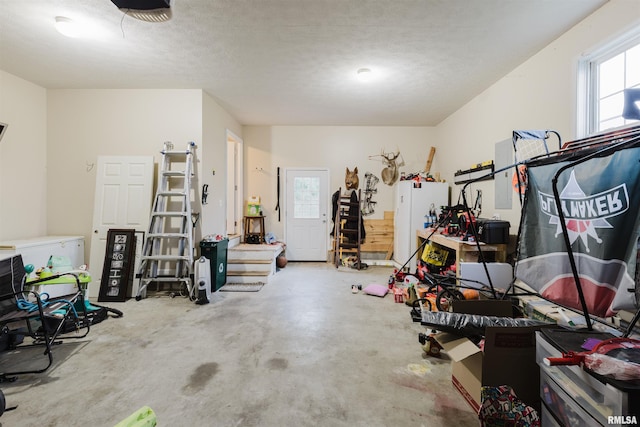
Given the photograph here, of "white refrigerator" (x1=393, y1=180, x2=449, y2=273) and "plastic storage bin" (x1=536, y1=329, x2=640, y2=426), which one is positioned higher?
"white refrigerator" (x1=393, y1=180, x2=449, y2=273)

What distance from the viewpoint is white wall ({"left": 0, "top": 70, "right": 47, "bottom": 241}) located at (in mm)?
3340

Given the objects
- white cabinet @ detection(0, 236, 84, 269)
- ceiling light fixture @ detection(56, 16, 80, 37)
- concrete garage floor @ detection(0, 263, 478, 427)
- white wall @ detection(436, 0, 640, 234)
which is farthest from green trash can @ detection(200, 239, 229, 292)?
white wall @ detection(436, 0, 640, 234)

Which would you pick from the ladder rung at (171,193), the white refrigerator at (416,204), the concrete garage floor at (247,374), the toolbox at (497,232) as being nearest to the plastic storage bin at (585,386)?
the concrete garage floor at (247,374)

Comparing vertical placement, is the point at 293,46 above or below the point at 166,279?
above

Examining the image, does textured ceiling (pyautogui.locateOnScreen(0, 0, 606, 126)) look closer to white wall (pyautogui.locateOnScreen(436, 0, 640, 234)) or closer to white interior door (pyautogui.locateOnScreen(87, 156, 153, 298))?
white wall (pyautogui.locateOnScreen(436, 0, 640, 234))

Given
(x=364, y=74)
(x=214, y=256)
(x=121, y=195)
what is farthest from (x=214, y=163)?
(x=364, y=74)

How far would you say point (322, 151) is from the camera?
575 cm

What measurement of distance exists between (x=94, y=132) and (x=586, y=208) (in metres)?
5.44

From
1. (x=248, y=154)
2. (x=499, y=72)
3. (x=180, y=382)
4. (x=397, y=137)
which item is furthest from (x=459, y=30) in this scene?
(x=248, y=154)

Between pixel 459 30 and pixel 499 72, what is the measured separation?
4.07 feet

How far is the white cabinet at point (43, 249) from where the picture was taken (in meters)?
2.98

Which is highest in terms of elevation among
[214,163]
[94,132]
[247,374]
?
[94,132]

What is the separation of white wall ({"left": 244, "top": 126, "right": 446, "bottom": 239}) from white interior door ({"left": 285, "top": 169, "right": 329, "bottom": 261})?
0.51 feet

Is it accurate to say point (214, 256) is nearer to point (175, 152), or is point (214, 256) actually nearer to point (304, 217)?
point (175, 152)
